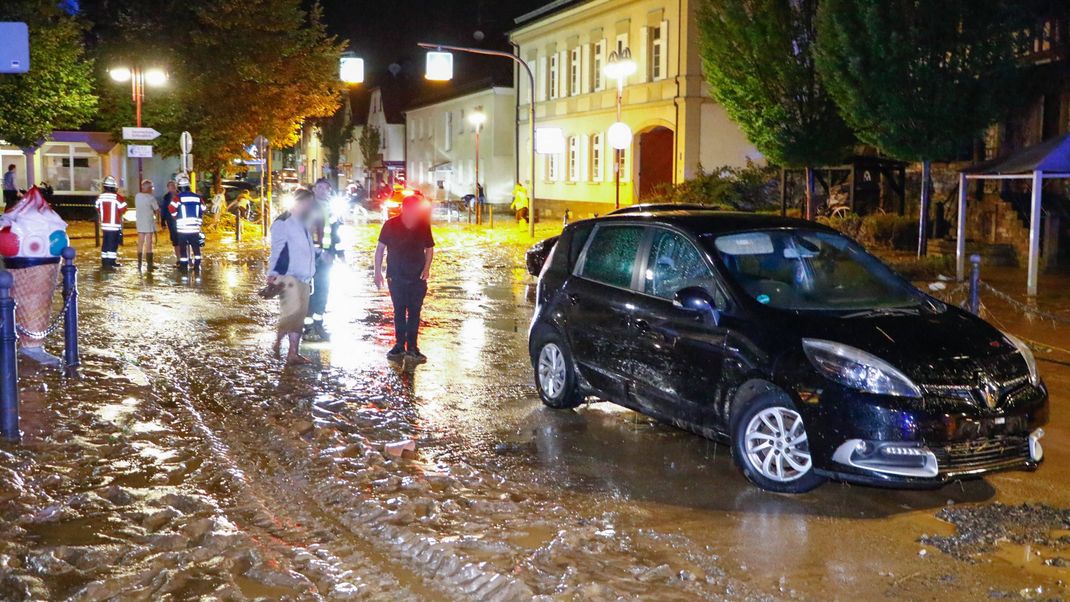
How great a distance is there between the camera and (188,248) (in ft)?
70.1

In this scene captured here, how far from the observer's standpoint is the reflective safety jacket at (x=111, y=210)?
20.9 meters

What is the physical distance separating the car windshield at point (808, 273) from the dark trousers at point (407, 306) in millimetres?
4487

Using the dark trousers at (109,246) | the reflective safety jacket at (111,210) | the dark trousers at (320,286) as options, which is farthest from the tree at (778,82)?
the dark trousers at (320,286)

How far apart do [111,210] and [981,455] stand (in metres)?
18.1

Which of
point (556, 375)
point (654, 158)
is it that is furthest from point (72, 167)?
point (556, 375)

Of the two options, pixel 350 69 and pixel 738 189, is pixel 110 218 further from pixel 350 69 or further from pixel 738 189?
pixel 738 189

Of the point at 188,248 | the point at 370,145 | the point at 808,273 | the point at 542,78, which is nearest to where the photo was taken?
the point at 808,273

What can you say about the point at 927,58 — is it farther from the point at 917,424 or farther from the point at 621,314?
the point at 917,424

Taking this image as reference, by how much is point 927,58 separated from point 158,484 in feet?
56.1

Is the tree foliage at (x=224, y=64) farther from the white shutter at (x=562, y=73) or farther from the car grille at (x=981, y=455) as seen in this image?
the car grille at (x=981, y=455)

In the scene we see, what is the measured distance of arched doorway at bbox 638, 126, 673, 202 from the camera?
41.8m

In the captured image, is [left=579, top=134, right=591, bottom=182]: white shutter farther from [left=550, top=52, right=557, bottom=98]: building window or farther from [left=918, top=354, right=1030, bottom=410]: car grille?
[left=918, top=354, right=1030, bottom=410]: car grille

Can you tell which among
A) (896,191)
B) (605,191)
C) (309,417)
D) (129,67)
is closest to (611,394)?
(309,417)

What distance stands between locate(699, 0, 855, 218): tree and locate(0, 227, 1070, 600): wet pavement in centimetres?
1546
